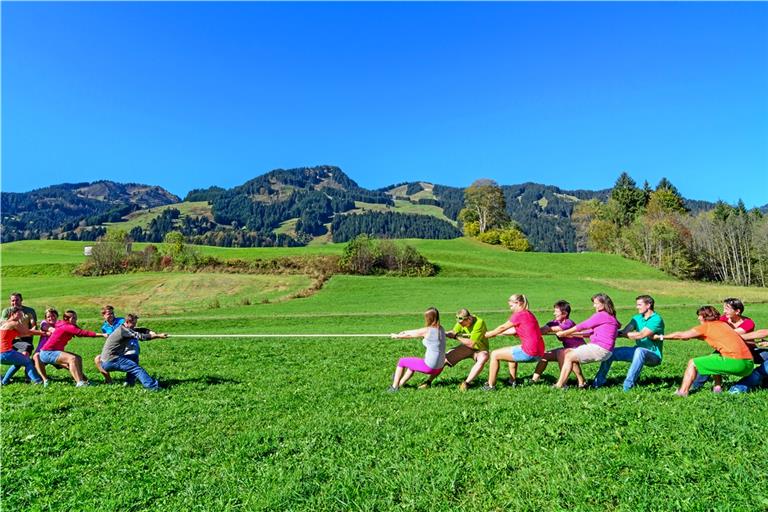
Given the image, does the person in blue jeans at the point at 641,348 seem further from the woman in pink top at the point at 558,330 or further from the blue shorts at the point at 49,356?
the blue shorts at the point at 49,356

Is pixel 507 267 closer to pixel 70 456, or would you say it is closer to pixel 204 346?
pixel 204 346

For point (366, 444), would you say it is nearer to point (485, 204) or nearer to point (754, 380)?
point (754, 380)

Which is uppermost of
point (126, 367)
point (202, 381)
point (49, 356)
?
point (49, 356)

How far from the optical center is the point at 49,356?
13.8 metres

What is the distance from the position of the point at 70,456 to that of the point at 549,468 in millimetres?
7637

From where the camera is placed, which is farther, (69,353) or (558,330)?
(69,353)

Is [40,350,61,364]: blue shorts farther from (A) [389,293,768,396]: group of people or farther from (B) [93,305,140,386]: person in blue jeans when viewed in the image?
(A) [389,293,768,396]: group of people

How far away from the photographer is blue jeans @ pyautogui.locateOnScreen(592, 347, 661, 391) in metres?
11.5

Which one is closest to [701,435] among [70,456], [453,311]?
[70,456]

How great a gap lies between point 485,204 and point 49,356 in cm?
12673

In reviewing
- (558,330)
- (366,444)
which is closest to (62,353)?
(366,444)

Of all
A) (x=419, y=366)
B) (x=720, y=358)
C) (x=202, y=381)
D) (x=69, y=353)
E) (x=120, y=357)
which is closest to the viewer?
(x=720, y=358)

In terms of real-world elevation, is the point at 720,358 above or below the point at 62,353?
above

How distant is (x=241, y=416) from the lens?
10211 mm
